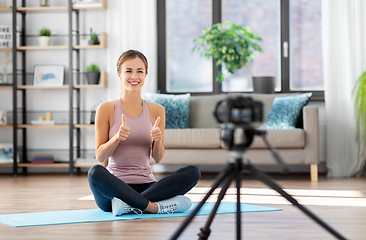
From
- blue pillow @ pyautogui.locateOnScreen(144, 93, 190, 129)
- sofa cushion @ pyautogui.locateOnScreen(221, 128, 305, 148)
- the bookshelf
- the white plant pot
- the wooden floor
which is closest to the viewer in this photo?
the wooden floor

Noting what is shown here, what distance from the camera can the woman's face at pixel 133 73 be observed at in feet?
6.81

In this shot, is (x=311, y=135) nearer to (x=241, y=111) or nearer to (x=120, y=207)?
(x=120, y=207)

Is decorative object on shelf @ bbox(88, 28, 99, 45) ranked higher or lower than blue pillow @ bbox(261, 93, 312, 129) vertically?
higher

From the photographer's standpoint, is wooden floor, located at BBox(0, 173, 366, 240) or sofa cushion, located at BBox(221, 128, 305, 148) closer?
wooden floor, located at BBox(0, 173, 366, 240)

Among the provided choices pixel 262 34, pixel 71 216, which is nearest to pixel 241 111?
pixel 71 216

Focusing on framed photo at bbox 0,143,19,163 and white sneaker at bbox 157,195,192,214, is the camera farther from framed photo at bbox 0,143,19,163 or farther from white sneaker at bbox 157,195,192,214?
framed photo at bbox 0,143,19,163

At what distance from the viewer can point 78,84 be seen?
15.1 ft

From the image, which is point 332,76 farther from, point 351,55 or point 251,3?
point 251,3

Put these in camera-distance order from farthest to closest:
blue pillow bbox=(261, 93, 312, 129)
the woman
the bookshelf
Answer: the bookshelf < blue pillow bbox=(261, 93, 312, 129) < the woman

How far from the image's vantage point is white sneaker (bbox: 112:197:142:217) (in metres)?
2.01

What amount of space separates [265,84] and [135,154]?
2.44 metres

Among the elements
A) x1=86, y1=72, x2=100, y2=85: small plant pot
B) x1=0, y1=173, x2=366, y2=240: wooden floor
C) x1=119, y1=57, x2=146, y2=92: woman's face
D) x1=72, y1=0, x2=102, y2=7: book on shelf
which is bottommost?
x1=0, y1=173, x2=366, y2=240: wooden floor

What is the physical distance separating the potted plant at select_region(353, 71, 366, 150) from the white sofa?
563mm

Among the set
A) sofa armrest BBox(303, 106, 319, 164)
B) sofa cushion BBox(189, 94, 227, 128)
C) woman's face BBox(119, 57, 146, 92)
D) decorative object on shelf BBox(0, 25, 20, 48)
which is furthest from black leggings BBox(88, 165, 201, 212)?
decorative object on shelf BBox(0, 25, 20, 48)
